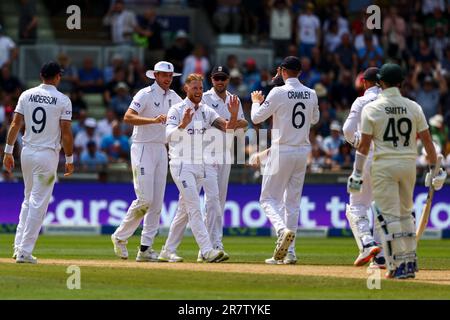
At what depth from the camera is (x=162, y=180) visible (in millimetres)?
17234

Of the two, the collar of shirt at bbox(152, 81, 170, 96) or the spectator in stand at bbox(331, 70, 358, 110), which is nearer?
the collar of shirt at bbox(152, 81, 170, 96)

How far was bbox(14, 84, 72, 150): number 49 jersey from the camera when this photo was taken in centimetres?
1609

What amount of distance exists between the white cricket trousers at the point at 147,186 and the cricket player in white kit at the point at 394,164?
3.70 m

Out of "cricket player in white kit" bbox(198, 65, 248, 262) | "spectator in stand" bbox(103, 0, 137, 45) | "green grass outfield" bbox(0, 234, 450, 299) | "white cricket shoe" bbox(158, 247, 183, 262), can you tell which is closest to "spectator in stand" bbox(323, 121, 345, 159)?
"spectator in stand" bbox(103, 0, 137, 45)

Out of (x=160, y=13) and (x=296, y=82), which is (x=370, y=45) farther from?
(x=296, y=82)

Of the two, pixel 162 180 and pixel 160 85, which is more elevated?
pixel 160 85

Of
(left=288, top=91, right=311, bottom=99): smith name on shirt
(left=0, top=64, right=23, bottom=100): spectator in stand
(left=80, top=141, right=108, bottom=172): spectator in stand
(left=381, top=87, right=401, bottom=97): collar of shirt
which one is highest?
(left=381, top=87, right=401, bottom=97): collar of shirt

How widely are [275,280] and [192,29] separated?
1992 centimetres

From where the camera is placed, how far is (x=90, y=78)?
1229 inches

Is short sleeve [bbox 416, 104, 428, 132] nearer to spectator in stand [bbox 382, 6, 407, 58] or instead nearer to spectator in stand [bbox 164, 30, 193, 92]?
spectator in stand [bbox 164, 30, 193, 92]

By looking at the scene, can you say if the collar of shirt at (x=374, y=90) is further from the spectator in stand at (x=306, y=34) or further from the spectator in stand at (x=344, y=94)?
the spectator in stand at (x=306, y=34)

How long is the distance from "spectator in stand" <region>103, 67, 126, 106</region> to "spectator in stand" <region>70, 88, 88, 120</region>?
0.64 meters

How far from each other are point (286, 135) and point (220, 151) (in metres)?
1.04
